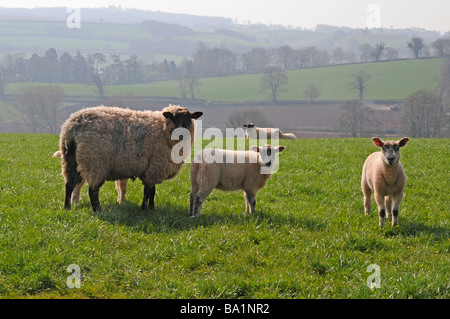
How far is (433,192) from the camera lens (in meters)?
11.0

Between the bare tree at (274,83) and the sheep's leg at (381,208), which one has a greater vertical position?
the bare tree at (274,83)

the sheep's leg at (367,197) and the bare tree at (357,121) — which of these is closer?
the sheep's leg at (367,197)

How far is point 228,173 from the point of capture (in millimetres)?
8898

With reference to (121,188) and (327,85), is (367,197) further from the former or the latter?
(327,85)

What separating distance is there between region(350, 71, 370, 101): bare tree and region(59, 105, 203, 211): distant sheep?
107321 mm

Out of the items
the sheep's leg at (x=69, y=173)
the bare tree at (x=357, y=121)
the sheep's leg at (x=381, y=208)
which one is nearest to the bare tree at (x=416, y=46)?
the bare tree at (x=357, y=121)

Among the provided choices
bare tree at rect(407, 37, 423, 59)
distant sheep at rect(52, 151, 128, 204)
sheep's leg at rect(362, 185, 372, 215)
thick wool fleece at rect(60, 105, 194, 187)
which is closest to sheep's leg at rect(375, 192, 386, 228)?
sheep's leg at rect(362, 185, 372, 215)

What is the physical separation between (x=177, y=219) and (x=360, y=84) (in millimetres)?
111122

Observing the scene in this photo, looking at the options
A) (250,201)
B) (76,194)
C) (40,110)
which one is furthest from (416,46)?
(76,194)

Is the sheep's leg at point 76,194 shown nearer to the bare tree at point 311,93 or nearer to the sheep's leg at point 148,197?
the sheep's leg at point 148,197

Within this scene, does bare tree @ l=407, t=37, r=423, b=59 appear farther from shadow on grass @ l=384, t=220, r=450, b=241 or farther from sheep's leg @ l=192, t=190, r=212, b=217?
sheep's leg @ l=192, t=190, r=212, b=217

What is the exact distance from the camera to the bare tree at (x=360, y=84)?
110 m

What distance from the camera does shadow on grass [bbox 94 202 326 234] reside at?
25.6 ft
